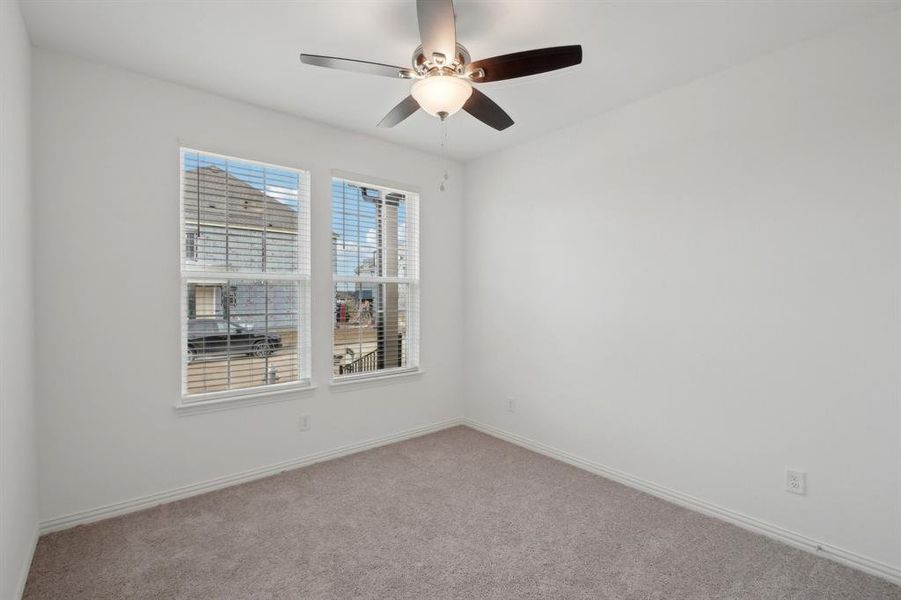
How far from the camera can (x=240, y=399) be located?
121 inches

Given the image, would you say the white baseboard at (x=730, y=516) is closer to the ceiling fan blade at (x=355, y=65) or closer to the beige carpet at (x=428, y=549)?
the beige carpet at (x=428, y=549)

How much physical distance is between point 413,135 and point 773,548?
3.58 m

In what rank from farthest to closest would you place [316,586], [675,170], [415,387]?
[415,387] < [675,170] < [316,586]

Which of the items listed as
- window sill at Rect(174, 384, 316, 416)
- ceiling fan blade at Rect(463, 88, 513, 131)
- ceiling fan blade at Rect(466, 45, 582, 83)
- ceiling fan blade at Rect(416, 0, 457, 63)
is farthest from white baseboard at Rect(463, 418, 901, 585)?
ceiling fan blade at Rect(416, 0, 457, 63)

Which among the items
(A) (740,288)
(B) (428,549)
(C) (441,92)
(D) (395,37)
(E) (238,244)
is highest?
(D) (395,37)

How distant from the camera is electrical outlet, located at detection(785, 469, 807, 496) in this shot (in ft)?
7.61

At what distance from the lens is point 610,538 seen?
2.40 m

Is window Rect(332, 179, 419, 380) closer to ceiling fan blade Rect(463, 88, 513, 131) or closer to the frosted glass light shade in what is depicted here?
ceiling fan blade Rect(463, 88, 513, 131)

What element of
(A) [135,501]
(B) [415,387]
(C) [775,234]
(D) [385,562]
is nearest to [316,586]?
(D) [385,562]

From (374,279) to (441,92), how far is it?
2.10 meters

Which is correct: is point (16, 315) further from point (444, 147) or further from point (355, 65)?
point (444, 147)

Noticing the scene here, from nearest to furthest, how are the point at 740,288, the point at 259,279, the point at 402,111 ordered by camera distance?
1. the point at 402,111
2. the point at 740,288
3. the point at 259,279

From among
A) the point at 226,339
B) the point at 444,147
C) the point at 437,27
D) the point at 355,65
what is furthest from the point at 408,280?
the point at 437,27

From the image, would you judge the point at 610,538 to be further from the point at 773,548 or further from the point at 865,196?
the point at 865,196
